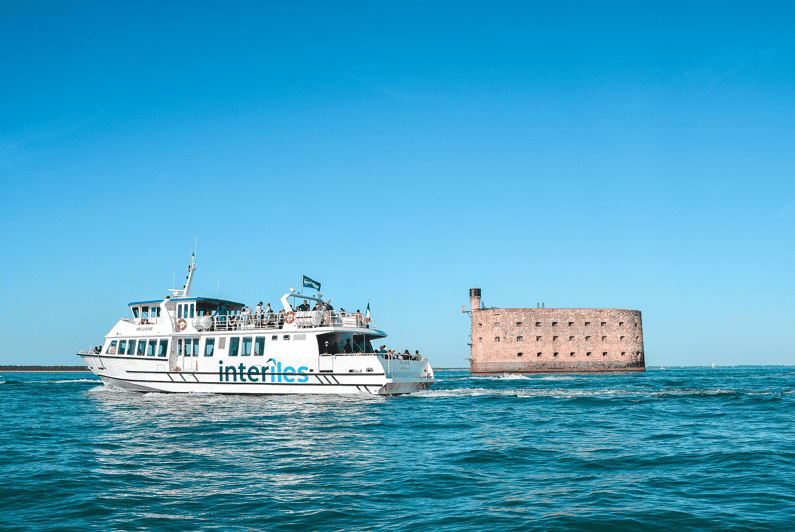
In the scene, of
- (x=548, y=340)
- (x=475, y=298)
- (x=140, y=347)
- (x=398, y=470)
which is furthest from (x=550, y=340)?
(x=398, y=470)

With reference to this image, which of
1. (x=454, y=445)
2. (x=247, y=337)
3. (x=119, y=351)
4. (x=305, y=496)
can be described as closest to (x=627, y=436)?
(x=454, y=445)

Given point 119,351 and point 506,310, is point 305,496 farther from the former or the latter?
point 506,310

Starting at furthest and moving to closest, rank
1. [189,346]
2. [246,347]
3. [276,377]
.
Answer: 1. [189,346]
2. [246,347]
3. [276,377]

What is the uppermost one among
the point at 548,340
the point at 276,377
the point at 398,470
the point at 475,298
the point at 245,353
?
→ the point at 475,298

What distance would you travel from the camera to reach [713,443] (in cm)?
1568

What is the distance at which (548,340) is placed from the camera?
75688mm

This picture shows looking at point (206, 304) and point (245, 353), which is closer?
point (245, 353)

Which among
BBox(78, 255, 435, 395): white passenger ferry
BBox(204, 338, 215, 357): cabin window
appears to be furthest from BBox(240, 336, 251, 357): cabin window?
BBox(204, 338, 215, 357): cabin window

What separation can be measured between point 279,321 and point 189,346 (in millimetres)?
5635

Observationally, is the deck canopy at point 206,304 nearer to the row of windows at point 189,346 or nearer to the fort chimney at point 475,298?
the row of windows at point 189,346

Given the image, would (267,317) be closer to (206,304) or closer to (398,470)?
(206,304)

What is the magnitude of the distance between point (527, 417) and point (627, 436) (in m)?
5.46

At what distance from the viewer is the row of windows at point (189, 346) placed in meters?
31.1

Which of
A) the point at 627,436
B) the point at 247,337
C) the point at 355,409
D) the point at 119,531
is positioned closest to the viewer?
the point at 119,531
